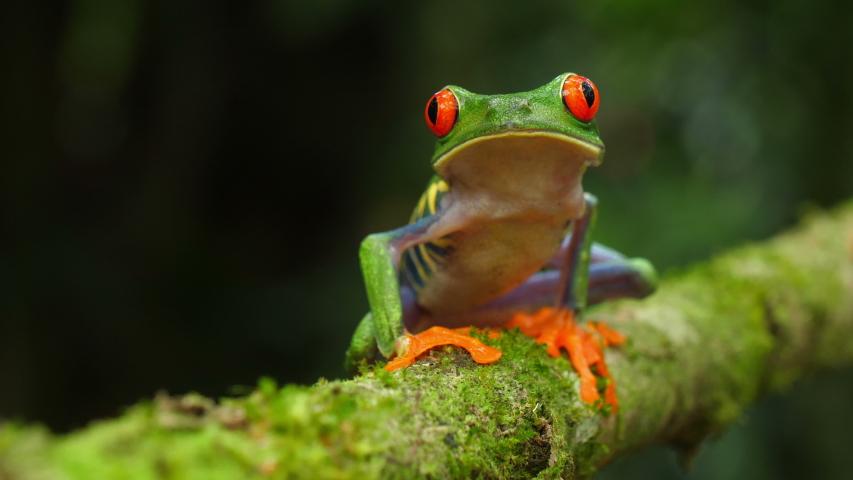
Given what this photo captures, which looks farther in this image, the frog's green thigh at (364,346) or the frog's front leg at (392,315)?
the frog's green thigh at (364,346)

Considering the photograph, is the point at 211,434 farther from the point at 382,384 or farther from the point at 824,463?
the point at 824,463

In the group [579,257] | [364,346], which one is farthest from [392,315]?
[579,257]

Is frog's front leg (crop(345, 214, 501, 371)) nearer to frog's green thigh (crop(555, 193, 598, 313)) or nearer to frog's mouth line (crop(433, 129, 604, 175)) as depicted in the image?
frog's mouth line (crop(433, 129, 604, 175))

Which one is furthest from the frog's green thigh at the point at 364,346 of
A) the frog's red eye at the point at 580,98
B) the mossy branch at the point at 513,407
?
the frog's red eye at the point at 580,98

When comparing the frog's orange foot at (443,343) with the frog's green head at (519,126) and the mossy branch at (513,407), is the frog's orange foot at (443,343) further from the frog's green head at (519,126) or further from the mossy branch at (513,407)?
the frog's green head at (519,126)

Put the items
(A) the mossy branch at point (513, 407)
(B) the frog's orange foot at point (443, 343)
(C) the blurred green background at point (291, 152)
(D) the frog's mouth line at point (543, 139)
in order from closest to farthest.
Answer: (A) the mossy branch at point (513, 407), (B) the frog's orange foot at point (443, 343), (D) the frog's mouth line at point (543, 139), (C) the blurred green background at point (291, 152)

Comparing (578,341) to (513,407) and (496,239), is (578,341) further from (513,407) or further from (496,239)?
(513,407)
